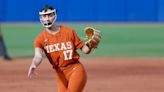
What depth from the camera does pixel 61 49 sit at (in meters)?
7.65

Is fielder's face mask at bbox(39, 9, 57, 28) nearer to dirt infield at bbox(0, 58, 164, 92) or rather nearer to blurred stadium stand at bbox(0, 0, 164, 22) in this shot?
dirt infield at bbox(0, 58, 164, 92)

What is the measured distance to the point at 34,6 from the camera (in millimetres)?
28859

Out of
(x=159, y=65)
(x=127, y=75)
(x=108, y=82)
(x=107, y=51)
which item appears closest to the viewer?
(x=108, y=82)

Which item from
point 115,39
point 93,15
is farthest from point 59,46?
point 93,15

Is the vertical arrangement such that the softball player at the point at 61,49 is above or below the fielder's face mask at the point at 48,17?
below

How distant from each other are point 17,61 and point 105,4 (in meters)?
12.4

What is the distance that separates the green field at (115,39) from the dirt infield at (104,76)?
1.67m

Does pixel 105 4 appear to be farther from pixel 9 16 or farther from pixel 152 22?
pixel 9 16

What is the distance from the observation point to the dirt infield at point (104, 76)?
482 inches

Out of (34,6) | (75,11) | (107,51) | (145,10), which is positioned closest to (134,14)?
(145,10)

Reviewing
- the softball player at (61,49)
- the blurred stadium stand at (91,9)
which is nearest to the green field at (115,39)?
the blurred stadium stand at (91,9)

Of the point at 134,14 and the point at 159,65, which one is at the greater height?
the point at 159,65

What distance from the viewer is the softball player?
25.1 ft

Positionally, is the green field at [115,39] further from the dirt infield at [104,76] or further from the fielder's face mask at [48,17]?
the fielder's face mask at [48,17]
